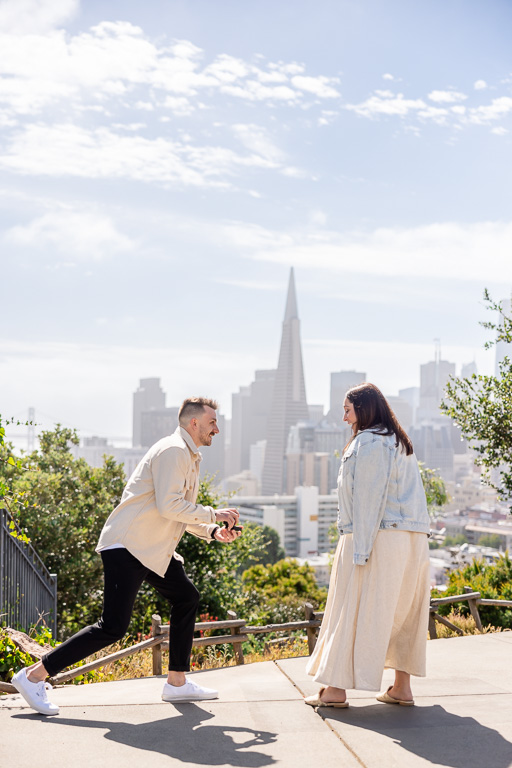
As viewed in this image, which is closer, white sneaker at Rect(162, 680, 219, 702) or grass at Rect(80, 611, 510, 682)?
white sneaker at Rect(162, 680, 219, 702)

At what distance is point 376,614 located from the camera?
4.08 metres

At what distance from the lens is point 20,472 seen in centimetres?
1483

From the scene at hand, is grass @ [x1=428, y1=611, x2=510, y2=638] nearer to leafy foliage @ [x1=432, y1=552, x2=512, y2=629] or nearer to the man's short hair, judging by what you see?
leafy foliage @ [x1=432, y1=552, x2=512, y2=629]

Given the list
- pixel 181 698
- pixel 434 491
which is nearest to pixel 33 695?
pixel 181 698

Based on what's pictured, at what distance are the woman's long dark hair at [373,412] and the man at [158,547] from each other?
2.60 ft

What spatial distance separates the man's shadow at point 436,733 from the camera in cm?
355

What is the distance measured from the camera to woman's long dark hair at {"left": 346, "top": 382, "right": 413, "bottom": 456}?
4277mm

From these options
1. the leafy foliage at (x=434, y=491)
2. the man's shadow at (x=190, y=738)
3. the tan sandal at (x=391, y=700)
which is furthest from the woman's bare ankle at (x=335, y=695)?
the leafy foliage at (x=434, y=491)

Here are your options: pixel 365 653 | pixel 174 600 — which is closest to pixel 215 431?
pixel 174 600

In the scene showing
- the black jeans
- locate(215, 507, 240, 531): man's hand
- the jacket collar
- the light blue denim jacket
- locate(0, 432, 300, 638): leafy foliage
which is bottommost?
locate(0, 432, 300, 638): leafy foliage

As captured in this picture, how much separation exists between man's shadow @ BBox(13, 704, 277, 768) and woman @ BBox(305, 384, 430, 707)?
0.56 m

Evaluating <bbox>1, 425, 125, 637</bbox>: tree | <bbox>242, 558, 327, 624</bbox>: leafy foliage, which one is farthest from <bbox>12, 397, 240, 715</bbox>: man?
<bbox>242, 558, 327, 624</bbox>: leafy foliage

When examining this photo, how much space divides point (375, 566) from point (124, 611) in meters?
1.32

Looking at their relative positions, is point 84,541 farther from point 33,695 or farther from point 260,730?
point 260,730
